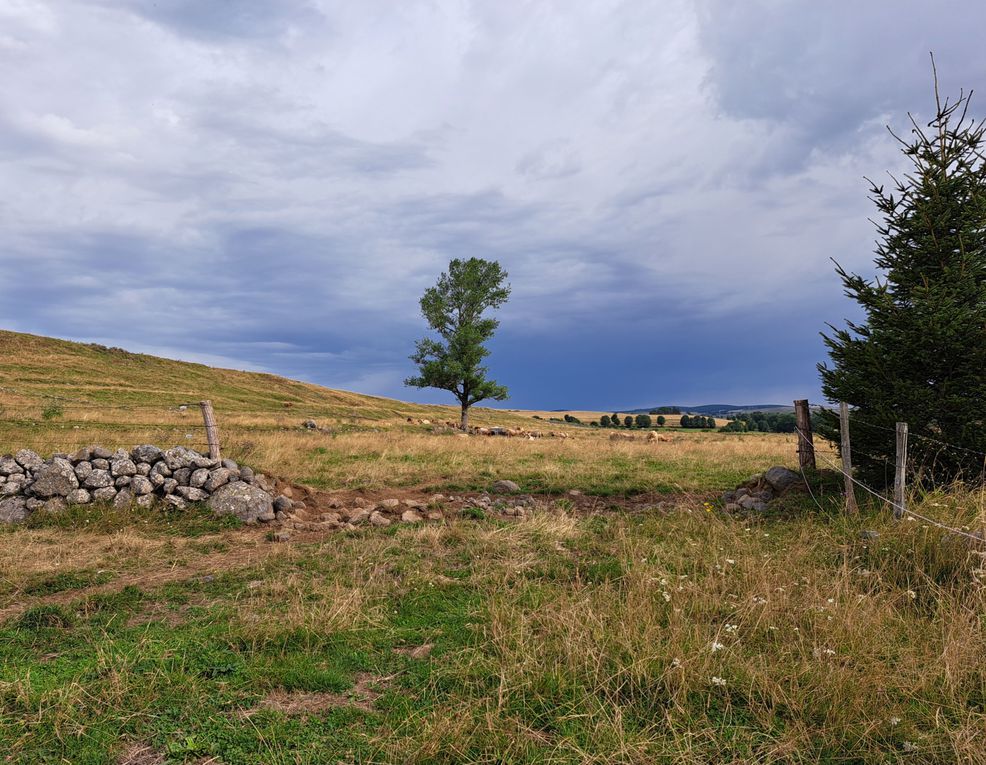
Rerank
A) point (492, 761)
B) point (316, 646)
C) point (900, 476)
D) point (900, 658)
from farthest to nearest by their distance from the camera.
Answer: point (900, 476) < point (316, 646) < point (900, 658) < point (492, 761)

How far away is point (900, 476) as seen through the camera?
859cm

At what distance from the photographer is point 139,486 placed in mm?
11133

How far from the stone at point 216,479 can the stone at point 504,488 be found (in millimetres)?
5934

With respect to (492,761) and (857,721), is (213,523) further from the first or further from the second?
(857,721)

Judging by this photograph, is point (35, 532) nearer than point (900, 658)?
No

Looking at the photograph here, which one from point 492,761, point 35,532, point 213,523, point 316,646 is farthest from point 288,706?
point 35,532

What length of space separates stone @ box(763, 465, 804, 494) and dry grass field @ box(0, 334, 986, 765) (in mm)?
1598

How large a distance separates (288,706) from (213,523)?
700 centimetres

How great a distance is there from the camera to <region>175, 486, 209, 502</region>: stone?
1129cm

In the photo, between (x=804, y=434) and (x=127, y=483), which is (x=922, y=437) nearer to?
(x=804, y=434)

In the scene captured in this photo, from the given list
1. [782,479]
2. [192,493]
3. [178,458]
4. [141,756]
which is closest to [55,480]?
[178,458]

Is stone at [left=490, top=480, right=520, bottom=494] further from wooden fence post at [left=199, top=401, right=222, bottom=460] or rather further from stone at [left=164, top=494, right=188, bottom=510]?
stone at [left=164, top=494, right=188, bottom=510]

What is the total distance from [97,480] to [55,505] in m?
0.75

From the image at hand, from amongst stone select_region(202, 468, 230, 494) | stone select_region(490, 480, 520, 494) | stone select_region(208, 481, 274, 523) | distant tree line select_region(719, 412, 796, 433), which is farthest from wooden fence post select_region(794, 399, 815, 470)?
distant tree line select_region(719, 412, 796, 433)
